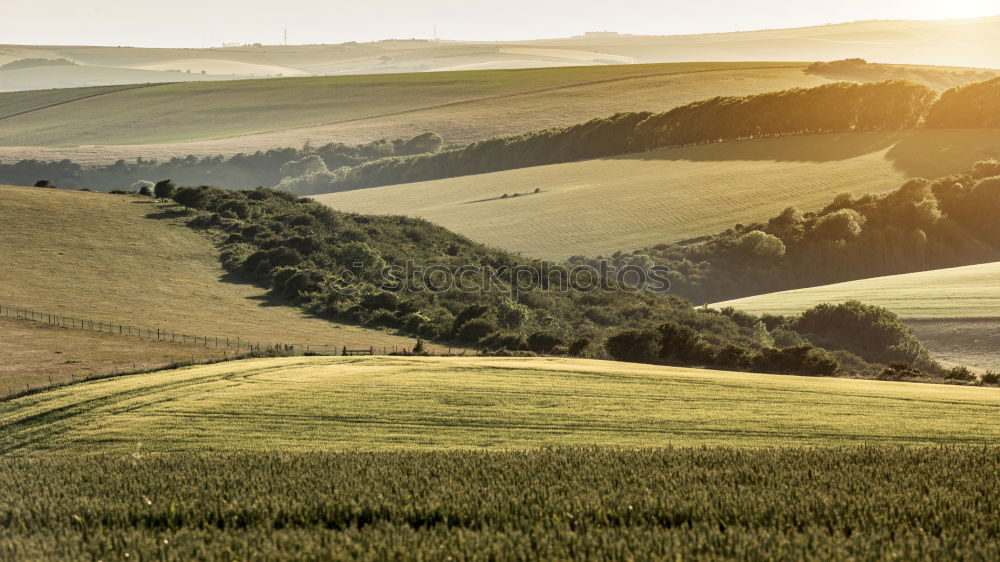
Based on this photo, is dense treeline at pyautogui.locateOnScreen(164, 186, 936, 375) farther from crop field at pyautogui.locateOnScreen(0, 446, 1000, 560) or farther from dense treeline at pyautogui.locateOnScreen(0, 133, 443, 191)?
dense treeline at pyautogui.locateOnScreen(0, 133, 443, 191)

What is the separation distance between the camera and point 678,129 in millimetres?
142000

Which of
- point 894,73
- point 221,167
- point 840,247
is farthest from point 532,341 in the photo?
point 894,73

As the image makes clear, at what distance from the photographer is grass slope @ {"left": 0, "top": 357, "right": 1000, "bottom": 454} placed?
2569cm

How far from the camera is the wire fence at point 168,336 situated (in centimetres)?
5566

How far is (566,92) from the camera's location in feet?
634

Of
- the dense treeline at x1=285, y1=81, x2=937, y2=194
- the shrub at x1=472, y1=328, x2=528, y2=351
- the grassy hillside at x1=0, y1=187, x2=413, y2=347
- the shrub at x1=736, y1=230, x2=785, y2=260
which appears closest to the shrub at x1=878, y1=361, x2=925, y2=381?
the shrub at x1=472, y1=328, x2=528, y2=351

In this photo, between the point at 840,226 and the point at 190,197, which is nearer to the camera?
the point at 840,226

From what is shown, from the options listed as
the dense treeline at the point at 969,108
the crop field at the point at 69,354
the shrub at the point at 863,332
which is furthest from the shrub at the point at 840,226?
the crop field at the point at 69,354

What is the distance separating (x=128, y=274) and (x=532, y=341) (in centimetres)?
3301

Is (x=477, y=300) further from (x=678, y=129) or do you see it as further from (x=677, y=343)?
(x=678, y=129)

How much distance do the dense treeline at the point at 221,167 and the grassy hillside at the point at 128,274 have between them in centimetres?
6569

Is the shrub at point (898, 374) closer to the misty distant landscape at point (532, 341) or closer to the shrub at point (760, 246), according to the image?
the misty distant landscape at point (532, 341)

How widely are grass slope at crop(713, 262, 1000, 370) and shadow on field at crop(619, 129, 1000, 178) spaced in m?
36.3

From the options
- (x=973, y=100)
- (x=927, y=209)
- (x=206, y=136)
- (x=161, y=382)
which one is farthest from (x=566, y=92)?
(x=161, y=382)
